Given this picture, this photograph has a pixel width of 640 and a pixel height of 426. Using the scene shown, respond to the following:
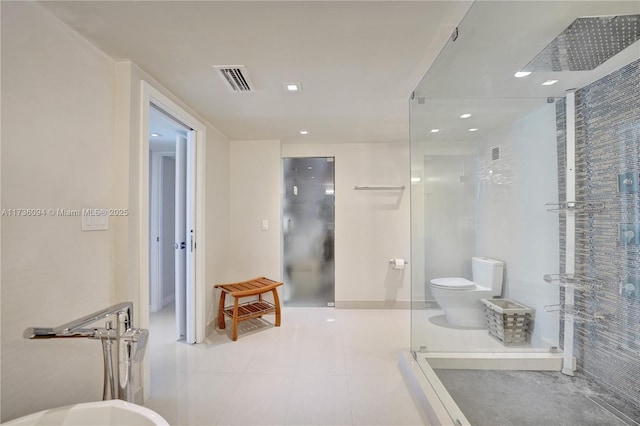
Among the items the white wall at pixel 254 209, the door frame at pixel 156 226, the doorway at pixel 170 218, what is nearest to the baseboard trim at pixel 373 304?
the white wall at pixel 254 209

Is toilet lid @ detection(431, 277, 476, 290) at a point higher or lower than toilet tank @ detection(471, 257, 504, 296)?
lower

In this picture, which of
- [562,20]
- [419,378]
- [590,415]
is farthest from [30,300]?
[590,415]

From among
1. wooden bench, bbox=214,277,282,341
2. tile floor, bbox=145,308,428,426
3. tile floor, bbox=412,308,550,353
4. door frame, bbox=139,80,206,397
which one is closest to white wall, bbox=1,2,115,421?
door frame, bbox=139,80,206,397

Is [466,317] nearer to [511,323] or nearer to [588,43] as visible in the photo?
[511,323]

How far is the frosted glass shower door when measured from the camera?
3.54 meters

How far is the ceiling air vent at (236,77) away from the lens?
169 centimetres

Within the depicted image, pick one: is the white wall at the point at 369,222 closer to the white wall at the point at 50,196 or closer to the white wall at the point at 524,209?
the white wall at the point at 524,209

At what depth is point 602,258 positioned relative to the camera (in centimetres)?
168

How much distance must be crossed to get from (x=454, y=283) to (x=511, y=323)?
49cm

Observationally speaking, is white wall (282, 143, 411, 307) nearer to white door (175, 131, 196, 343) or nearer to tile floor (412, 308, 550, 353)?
tile floor (412, 308, 550, 353)

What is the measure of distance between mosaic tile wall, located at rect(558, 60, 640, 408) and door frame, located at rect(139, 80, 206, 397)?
9.42 ft

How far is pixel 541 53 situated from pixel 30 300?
2894 millimetres

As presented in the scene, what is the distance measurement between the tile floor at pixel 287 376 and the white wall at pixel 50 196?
0.60m

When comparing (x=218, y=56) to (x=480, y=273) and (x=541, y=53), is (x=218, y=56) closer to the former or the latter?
(x=541, y=53)
